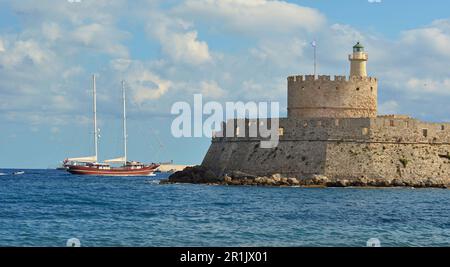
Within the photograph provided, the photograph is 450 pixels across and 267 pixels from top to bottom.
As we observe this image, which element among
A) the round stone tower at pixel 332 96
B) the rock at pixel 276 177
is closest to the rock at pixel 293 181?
the rock at pixel 276 177

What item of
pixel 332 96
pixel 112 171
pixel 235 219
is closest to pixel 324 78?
pixel 332 96

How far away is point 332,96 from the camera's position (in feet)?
117

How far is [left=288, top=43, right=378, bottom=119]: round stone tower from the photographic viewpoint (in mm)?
35656

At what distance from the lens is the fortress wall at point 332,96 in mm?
35656

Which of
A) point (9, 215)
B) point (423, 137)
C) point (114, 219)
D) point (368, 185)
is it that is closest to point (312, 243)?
point (114, 219)

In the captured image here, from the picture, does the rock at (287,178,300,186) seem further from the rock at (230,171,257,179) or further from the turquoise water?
the turquoise water

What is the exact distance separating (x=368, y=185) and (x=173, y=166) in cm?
8380

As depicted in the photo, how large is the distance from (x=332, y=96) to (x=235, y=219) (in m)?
17.8

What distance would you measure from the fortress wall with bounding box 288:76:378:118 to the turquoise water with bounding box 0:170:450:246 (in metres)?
6.79

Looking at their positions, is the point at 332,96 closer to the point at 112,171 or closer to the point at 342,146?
the point at 342,146

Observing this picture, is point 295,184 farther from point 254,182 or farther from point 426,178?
point 426,178

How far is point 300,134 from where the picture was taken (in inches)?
1356

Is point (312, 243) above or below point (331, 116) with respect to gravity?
below

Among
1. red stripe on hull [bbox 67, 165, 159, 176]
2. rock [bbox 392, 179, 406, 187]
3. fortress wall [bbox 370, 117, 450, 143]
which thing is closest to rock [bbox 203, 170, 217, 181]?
fortress wall [bbox 370, 117, 450, 143]
